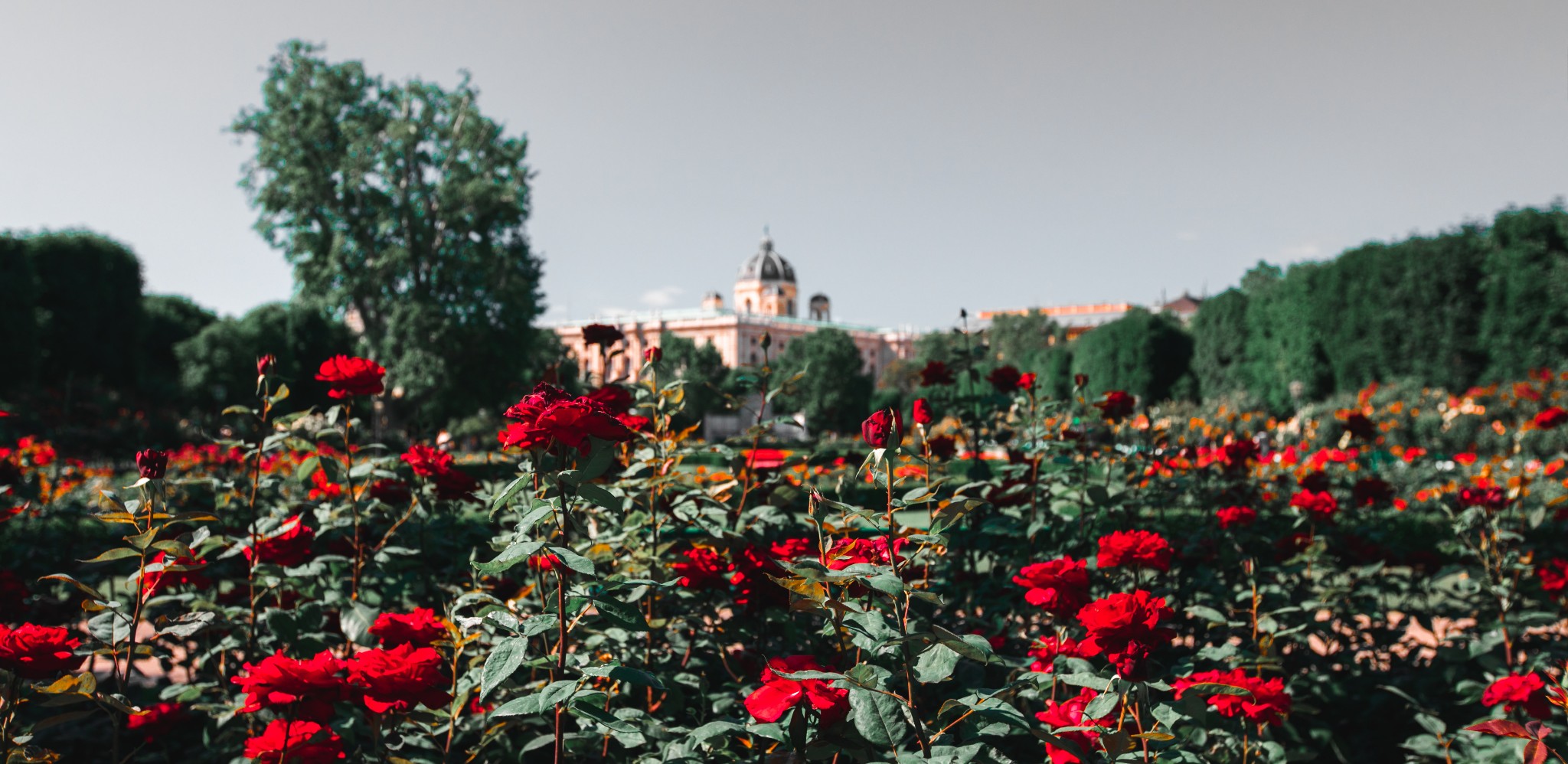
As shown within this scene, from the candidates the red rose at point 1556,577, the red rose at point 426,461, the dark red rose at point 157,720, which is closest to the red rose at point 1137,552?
the red rose at point 426,461

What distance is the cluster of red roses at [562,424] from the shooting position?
1.44 metres

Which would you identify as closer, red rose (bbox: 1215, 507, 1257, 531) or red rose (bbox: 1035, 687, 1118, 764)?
red rose (bbox: 1035, 687, 1118, 764)

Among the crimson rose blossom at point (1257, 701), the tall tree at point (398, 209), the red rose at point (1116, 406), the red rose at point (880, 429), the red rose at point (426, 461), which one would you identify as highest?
the tall tree at point (398, 209)

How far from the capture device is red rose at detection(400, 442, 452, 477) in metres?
2.53

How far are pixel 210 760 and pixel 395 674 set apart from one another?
1429 mm

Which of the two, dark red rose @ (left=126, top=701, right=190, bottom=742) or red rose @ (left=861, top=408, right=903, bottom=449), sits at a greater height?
red rose @ (left=861, top=408, right=903, bottom=449)

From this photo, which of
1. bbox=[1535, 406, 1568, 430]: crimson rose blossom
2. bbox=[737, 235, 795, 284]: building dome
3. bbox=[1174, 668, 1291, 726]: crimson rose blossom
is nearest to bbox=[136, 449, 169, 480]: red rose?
bbox=[1174, 668, 1291, 726]: crimson rose blossom

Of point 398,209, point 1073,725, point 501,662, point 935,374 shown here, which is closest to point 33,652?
point 501,662

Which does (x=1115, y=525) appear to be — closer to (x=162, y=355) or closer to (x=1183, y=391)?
(x=1183, y=391)

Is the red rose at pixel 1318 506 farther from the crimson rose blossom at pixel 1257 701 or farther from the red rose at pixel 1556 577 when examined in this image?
the crimson rose blossom at pixel 1257 701

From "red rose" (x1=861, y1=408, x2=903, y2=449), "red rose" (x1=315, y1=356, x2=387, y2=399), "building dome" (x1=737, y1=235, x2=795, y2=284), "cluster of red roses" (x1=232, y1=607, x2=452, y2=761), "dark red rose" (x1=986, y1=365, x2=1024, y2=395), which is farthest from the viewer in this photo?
"building dome" (x1=737, y1=235, x2=795, y2=284)

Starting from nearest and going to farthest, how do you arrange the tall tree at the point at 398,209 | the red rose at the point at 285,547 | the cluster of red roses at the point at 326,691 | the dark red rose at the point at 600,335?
the cluster of red roses at the point at 326,691 < the red rose at the point at 285,547 < the dark red rose at the point at 600,335 < the tall tree at the point at 398,209

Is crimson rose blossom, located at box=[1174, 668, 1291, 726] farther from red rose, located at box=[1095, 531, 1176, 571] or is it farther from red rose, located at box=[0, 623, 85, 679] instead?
red rose, located at box=[0, 623, 85, 679]

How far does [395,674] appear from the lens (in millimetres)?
1598
